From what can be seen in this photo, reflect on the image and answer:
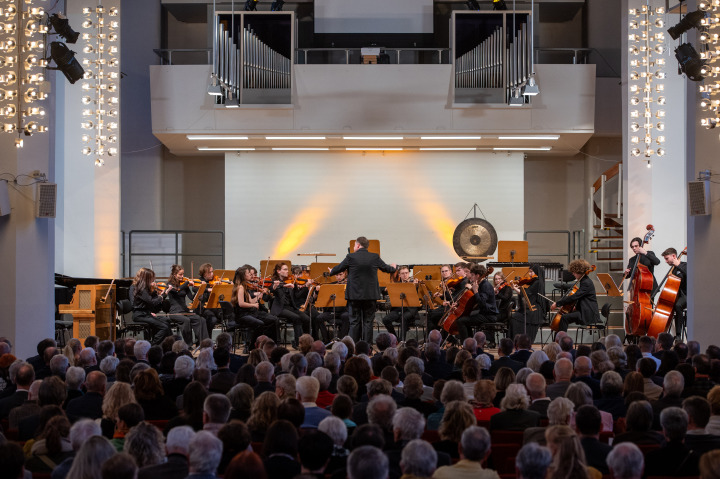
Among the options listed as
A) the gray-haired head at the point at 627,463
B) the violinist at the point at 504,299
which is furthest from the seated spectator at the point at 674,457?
the violinist at the point at 504,299

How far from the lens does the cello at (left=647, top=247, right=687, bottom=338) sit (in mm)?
10352

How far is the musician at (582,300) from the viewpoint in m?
10.8

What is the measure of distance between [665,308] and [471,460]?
7354 mm

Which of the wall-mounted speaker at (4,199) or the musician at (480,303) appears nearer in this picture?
the wall-mounted speaker at (4,199)

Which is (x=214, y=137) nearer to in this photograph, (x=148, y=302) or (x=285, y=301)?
(x=285, y=301)

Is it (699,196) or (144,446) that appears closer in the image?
(144,446)

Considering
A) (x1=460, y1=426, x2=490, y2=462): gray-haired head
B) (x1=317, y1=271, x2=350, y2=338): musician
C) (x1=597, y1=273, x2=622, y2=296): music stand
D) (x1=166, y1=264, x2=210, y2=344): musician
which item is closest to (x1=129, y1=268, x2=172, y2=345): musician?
(x1=166, y1=264, x2=210, y2=344): musician

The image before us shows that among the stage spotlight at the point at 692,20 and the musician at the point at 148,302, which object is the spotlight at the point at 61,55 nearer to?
the musician at the point at 148,302

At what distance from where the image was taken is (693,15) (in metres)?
9.20

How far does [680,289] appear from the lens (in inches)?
433

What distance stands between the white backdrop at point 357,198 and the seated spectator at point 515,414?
37.0ft

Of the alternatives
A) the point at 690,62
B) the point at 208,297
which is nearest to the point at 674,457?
the point at 690,62

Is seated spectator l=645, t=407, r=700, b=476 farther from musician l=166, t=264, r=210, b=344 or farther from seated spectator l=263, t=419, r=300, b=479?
musician l=166, t=264, r=210, b=344

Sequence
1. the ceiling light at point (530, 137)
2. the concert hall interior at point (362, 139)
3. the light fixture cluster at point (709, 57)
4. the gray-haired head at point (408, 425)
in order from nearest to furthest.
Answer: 1. the gray-haired head at point (408, 425)
2. the light fixture cluster at point (709, 57)
3. the concert hall interior at point (362, 139)
4. the ceiling light at point (530, 137)
